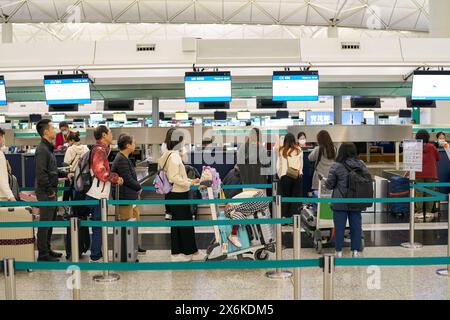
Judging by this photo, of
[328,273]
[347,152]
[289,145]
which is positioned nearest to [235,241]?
[347,152]

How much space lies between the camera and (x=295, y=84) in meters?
10.2

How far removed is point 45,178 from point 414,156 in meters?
5.46

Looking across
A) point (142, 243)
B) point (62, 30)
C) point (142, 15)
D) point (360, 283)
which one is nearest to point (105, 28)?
point (62, 30)

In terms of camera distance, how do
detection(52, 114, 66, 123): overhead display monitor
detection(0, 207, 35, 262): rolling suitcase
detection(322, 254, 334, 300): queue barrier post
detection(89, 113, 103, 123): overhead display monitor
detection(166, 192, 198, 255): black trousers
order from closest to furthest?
detection(322, 254, 334, 300): queue barrier post, detection(0, 207, 35, 262): rolling suitcase, detection(166, 192, 198, 255): black trousers, detection(89, 113, 103, 123): overhead display monitor, detection(52, 114, 66, 123): overhead display monitor

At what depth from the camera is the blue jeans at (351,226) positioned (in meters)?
6.47

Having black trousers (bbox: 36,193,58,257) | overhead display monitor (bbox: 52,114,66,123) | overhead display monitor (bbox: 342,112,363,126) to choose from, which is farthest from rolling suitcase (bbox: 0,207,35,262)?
overhead display monitor (bbox: 52,114,66,123)

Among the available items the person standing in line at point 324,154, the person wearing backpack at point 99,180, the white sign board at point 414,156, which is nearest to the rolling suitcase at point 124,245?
the person wearing backpack at point 99,180

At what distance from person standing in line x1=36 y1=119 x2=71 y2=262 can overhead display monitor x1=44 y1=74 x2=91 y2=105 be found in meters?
3.84

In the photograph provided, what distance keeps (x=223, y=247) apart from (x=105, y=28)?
2813 centimetres

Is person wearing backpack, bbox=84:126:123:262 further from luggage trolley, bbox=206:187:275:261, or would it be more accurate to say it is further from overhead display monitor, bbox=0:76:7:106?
overhead display monitor, bbox=0:76:7:106

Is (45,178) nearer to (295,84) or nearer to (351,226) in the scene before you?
(351,226)

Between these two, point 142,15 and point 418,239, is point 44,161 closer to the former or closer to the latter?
point 418,239

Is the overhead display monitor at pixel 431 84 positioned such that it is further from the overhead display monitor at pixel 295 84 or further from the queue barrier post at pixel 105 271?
the queue barrier post at pixel 105 271

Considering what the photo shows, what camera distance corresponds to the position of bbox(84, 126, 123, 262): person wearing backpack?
6.29m
